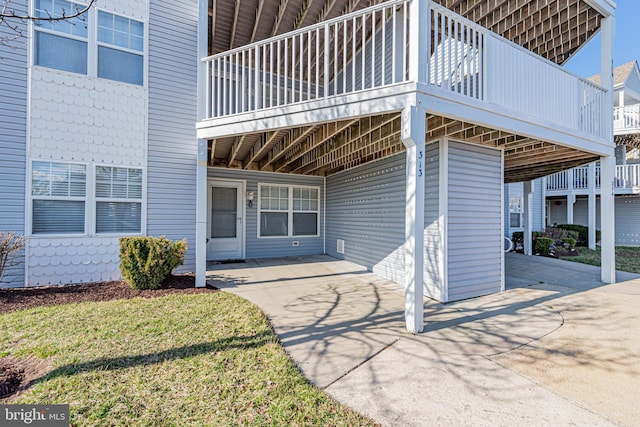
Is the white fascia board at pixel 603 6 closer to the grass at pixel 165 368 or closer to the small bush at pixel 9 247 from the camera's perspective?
the grass at pixel 165 368

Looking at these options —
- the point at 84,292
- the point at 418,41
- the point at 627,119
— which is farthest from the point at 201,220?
the point at 627,119

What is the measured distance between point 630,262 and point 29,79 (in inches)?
603

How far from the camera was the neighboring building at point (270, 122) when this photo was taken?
4.34 meters

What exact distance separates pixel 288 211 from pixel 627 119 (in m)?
13.8

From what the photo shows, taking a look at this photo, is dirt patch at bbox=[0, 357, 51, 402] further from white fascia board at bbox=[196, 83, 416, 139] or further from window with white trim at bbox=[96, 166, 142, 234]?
white fascia board at bbox=[196, 83, 416, 139]

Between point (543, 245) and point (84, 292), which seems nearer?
point (84, 292)

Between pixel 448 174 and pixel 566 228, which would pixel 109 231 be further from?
pixel 566 228

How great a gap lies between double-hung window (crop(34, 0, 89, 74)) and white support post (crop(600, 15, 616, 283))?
10.1m

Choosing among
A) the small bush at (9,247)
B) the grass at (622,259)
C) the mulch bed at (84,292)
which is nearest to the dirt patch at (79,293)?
the mulch bed at (84,292)

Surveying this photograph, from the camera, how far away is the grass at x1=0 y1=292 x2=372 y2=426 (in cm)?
212

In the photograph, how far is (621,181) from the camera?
11945 millimetres

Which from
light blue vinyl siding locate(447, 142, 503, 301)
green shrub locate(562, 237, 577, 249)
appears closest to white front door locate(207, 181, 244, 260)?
light blue vinyl siding locate(447, 142, 503, 301)

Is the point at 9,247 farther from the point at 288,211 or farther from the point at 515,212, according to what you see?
the point at 515,212

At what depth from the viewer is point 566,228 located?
12.4m
